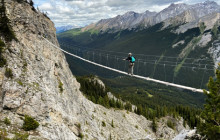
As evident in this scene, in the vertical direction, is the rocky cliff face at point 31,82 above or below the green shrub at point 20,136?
above

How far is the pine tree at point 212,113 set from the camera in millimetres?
22250

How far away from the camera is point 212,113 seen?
74.9ft

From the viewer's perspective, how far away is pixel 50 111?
21672 millimetres

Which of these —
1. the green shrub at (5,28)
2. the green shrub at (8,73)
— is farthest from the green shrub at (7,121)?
the green shrub at (5,28)

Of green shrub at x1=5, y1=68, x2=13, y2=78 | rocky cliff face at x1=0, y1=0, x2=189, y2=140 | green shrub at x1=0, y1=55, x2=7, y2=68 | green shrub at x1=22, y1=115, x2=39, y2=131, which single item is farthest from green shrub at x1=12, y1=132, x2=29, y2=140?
green shrub at x1=0, y1=55, x2=7, y2=68

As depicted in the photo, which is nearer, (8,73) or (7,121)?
(7,121)

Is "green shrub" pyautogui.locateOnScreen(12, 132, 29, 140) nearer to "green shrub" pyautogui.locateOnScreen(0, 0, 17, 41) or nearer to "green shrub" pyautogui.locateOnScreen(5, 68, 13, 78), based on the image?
"green shrub" pyautogui.locateOnScreen(5, 68, 13, 78)

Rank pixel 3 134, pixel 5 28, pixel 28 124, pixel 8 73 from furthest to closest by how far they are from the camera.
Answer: pixel 5 28
pixel 8 73
pixel 28 124
pixel 3 134

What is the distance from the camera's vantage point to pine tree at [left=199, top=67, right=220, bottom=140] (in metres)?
22.2

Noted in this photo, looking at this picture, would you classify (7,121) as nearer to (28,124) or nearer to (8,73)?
(28,124)

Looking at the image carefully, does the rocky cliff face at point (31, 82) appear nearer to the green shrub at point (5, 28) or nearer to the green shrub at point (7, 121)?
the green shrub at point (7, 121)

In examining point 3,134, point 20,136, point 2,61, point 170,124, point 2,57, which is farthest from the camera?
point 170,124

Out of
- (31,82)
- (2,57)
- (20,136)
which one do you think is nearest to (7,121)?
(20,136)

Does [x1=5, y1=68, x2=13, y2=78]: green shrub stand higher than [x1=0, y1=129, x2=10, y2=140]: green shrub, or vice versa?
[x1=5, y1=68, x2=13, y2=78]: green shrub
